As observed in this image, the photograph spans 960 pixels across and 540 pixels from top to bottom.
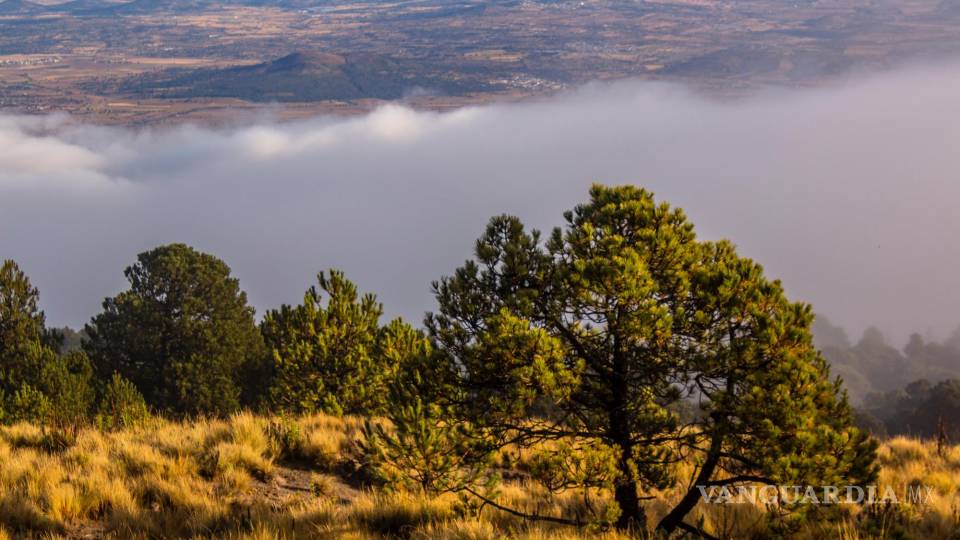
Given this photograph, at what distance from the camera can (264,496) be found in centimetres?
938

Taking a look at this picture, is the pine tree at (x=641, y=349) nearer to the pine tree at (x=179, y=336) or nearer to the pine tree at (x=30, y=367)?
the pine tree at (x=30, y=367)

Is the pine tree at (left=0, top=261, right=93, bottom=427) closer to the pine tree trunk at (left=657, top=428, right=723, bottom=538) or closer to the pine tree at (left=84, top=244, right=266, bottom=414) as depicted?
the pine tree at (left=84, top=244, right=266, bottom=414)

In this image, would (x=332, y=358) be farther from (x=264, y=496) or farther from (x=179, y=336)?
(x=179, y=336)

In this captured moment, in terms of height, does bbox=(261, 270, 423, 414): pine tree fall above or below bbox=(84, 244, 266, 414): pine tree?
above

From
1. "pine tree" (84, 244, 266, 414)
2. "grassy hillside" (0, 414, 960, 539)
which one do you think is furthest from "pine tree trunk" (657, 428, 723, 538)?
"pine tree" (84, 244, 266, 414)

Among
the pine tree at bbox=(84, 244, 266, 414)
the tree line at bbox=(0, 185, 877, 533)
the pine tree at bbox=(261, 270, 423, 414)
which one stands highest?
the tree line at bbox=(0, 185, 877, 533)

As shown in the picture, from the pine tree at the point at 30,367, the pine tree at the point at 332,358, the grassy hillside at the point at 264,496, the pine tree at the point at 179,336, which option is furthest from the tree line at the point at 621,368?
the pine tree at the point at 179,336

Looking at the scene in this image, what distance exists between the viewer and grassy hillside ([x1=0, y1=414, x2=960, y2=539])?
23.5ft

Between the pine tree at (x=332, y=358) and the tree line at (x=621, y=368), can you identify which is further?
the pine tree at (x=332, y=358)

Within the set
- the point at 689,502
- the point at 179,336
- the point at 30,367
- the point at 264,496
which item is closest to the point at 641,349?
the point at 689,502

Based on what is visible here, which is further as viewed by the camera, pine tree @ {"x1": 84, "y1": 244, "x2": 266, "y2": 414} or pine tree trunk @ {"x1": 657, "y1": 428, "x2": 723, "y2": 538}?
pine tree @ {"x1": 84, "y1": 244, "x2": 266, "y2": 414}

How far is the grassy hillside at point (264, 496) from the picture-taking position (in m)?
7.16

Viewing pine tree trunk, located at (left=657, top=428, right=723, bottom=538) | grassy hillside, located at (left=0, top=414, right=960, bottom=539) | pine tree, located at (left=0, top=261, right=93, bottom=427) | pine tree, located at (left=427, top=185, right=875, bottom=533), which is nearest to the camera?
pine tree, located at (left=427, top=185, right=875, bottom=533)

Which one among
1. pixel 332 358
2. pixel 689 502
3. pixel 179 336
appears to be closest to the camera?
→ pixel 689 502
